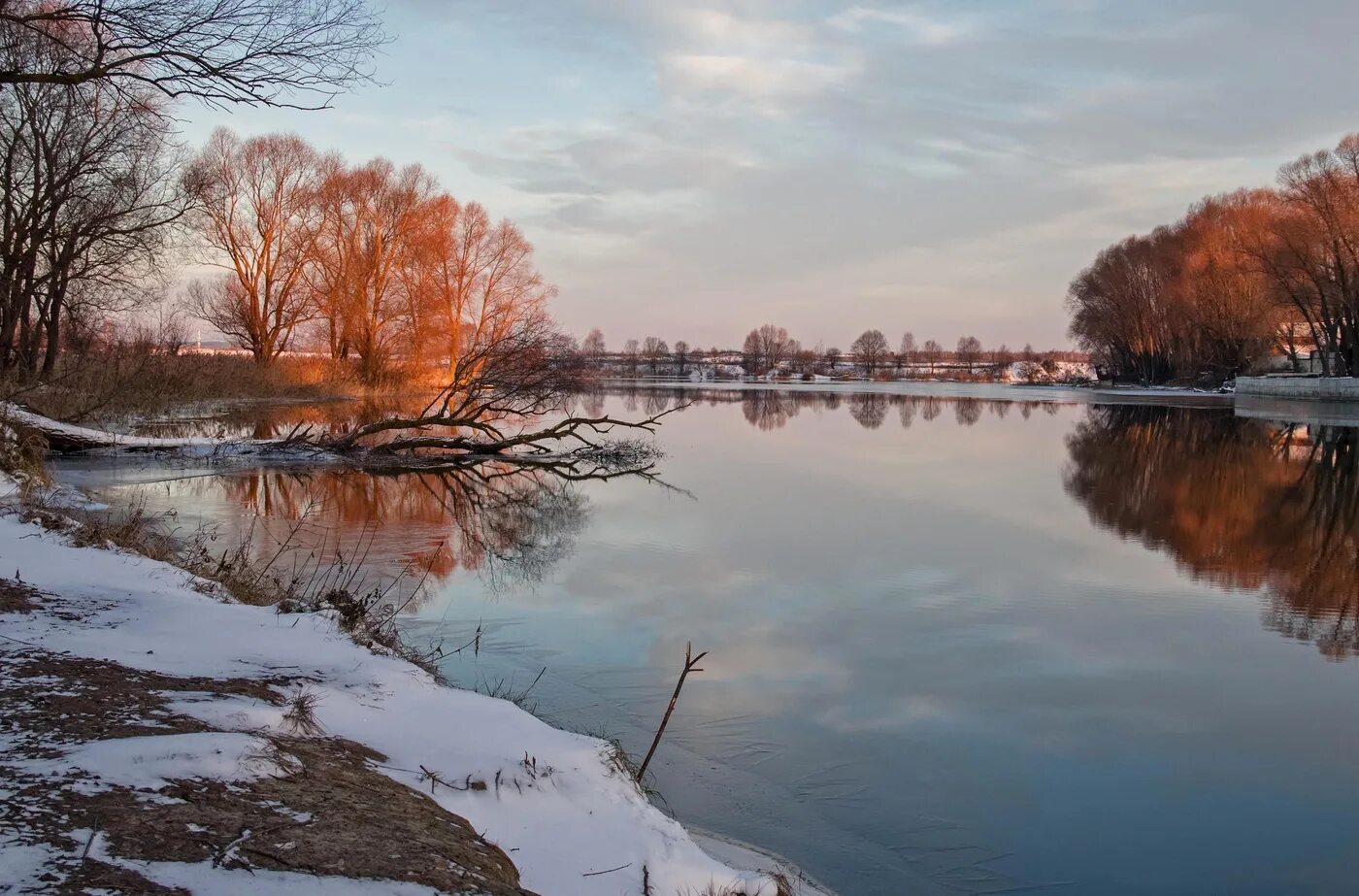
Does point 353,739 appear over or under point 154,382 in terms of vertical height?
under

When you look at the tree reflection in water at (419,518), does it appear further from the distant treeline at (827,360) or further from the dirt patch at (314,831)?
the distant treeline at (827,360)

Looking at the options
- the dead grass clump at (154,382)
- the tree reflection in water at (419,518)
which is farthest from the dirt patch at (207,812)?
the dead grass clump at (154,382)

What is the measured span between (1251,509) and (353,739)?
47.1 ft

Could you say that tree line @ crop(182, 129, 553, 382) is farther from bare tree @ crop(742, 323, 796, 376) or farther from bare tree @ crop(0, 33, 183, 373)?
bare tree @ crop(742, 323, 796, 376)

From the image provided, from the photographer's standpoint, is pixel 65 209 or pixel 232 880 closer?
pixel 232 880

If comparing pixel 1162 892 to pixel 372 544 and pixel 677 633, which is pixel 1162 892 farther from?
pixel 372 544

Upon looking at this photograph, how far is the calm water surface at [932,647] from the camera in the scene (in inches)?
178

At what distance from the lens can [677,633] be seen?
762 cm

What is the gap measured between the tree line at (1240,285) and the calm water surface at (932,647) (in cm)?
4043

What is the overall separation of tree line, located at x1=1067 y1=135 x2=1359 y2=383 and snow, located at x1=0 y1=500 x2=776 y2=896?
185 ft

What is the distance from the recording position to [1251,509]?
14195 millimetres

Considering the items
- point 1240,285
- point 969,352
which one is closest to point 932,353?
point 969,352

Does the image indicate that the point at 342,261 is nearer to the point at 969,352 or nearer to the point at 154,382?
the point at 154,382

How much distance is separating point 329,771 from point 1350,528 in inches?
548
